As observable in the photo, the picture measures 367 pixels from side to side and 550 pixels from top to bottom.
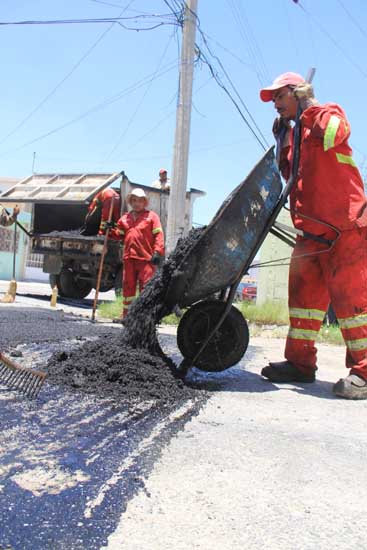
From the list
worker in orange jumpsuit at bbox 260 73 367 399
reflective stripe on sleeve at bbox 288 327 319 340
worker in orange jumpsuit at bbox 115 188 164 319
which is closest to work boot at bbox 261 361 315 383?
worker in orange jumpsuit at bbox 260 73 367 399

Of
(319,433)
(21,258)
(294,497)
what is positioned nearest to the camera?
(294,497)

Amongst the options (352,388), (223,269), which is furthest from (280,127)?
(352,388)

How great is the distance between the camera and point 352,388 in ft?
10.0

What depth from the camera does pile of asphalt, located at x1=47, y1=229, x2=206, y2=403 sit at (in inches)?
108

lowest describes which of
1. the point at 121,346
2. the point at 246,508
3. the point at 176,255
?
the point at 246,508

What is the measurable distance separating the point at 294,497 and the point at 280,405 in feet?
3.99

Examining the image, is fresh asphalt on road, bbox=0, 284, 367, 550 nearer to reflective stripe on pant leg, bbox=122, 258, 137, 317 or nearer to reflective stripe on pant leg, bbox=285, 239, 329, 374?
reflective stripe on pant leg, bbox=285, 239, 329, 374

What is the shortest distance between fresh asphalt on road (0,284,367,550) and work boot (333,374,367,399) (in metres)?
0.08

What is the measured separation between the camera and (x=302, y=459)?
200 centimetres

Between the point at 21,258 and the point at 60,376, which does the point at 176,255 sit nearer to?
the point at 60,376

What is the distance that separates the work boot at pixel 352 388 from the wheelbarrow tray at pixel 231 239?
34.7 inches

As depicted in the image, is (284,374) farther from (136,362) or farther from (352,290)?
(136,362)

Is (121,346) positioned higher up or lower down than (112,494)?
higher up

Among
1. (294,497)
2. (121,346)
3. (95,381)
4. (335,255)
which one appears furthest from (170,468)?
(335,255)
